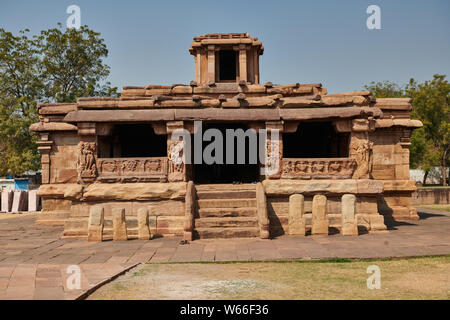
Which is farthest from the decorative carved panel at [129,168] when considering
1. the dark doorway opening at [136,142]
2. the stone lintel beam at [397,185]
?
the stone lintel beam at [397,185]

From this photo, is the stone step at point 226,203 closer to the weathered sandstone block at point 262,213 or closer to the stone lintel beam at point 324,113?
the weathered sandstone block at point 262,213

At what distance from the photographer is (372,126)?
10.2 metres

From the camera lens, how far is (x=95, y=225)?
30.1 ft

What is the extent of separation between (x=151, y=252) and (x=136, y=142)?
23.7 ft

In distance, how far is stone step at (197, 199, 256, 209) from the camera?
984 cm

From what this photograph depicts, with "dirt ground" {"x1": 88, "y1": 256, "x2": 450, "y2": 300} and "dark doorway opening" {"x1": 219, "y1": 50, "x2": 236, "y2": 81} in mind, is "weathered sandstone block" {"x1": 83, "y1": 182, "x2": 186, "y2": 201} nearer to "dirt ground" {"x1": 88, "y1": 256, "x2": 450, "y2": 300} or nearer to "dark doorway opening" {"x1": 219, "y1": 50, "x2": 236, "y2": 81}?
"dirt ground" {"x1": 88, "y1": 256, "x2": 450, "y2": 300}

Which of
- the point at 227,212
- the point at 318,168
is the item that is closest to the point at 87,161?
the point at 227,212

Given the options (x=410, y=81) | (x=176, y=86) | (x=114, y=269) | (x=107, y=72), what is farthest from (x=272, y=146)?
(x=410, y=81)

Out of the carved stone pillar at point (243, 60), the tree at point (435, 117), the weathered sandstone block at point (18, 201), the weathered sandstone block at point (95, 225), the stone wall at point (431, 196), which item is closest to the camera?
the weathered sandstone block at point (95, 225)

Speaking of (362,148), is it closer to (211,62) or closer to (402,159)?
(402,159)

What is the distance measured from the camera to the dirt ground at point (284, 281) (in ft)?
15.6

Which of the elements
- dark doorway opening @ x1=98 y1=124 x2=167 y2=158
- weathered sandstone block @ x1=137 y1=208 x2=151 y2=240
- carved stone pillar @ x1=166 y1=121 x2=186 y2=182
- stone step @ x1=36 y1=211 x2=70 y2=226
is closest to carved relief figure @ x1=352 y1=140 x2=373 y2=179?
carved stone pillar @ x1=166 y1=121 x2=186 y2=182

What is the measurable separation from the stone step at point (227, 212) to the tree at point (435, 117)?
26130mm
